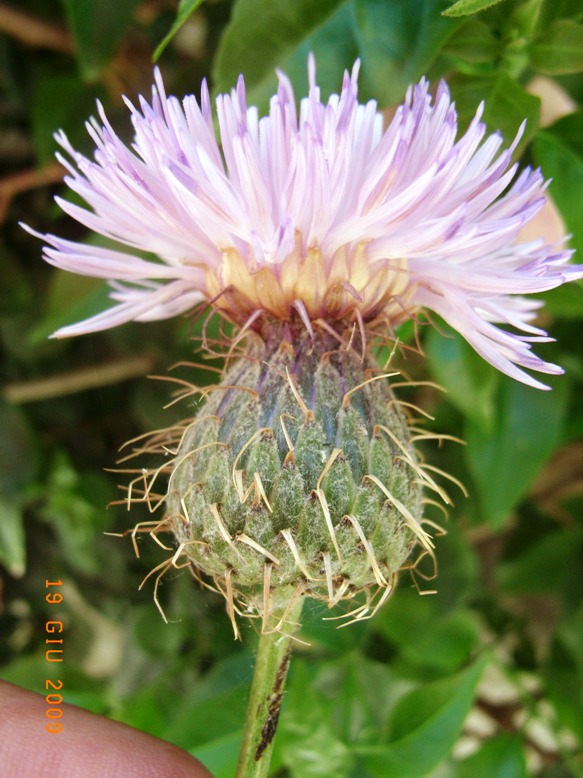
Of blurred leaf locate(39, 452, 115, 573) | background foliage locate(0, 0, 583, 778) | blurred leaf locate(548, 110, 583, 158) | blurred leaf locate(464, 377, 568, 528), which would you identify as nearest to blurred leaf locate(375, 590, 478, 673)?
background foliage locate(0, 0, 583, 778)

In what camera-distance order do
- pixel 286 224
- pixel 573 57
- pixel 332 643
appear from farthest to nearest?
pixel 332 643 → pixel 573 57 → pixel 286 224

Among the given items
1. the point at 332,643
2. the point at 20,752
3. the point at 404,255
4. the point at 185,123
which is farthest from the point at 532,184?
the point at 20,752

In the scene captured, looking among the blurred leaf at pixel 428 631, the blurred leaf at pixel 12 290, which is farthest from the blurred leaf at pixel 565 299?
the blurred leaf at pixel 12 290

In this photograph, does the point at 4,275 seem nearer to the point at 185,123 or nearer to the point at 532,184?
the point at 185,123

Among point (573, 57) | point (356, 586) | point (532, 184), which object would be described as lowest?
point (356, 586)

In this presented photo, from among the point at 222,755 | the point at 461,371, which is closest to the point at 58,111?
the point at 461,371

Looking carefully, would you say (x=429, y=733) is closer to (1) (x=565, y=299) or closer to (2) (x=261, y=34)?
(1) (x=565, y=299)

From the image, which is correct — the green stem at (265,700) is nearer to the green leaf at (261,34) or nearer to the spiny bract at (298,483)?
the spiny bract at (298,483)
